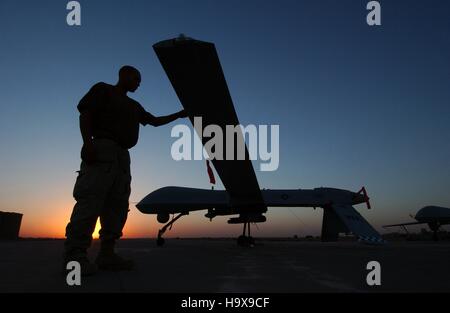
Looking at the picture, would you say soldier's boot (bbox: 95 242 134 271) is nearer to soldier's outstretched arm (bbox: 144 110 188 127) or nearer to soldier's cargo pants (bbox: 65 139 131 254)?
soldier's cargo pants (bbox: 65 139 131 254)

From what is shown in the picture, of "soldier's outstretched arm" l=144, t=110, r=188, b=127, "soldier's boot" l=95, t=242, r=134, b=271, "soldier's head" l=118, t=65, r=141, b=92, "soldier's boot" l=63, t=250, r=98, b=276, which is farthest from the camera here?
"soldier's outstretched arm" l=144, t=110, r=188, b=127

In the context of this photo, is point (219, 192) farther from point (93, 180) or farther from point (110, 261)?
point (93, 180)

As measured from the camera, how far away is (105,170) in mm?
4809

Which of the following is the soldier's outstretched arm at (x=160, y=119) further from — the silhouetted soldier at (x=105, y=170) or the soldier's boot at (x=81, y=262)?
the soldier's boot at (x=81, y=262)

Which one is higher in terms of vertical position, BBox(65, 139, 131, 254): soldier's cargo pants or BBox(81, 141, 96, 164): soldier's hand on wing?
BBox(81, 141, 96, 164): soldier's hand on wing

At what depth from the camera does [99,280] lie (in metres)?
4.05

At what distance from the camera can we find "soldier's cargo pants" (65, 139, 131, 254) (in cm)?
459

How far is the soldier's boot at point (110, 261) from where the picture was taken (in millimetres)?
5020

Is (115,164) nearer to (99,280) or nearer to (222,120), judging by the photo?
(99,280)

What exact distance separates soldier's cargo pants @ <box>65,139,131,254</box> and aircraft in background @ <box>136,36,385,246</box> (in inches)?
86.6

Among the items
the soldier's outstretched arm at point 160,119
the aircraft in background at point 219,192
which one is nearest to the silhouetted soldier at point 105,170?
the soldier's outstretched arm at point 160,119

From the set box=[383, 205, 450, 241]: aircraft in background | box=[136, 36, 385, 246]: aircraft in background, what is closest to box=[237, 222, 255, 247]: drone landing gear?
box=[136, 36, 385, 246]: aircraft in background
